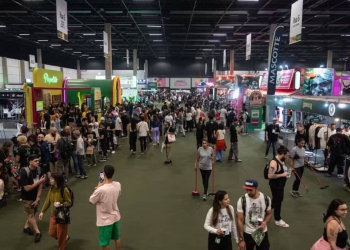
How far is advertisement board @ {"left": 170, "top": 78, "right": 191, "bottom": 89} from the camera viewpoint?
45156 mm

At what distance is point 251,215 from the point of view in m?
3.57

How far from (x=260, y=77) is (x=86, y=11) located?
13.5 m

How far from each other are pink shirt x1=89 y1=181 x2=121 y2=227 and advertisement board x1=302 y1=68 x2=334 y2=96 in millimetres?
14862

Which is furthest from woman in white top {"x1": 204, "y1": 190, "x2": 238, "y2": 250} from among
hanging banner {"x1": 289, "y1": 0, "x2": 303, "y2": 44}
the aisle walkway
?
hanging banner {"x1": 289, "y1": 0, "x2": 303, "y2": 44}

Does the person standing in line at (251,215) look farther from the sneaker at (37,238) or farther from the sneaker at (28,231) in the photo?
the sneaker at (28,231)

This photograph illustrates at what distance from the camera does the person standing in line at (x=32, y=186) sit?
186 inches

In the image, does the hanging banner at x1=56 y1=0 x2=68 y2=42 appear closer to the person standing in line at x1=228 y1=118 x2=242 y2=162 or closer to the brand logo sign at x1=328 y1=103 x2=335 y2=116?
the person standing in line at x1=228 y1=118 x2=242 y2=162

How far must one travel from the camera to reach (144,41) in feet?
92.5

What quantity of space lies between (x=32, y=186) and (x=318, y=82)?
54.5 ft

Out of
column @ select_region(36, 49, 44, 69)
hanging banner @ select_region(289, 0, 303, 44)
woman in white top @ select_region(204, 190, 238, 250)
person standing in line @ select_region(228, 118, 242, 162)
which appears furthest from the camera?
→ column @ select_region(36, 49, 44, 69)

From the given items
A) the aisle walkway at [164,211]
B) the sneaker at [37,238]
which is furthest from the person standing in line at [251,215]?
the sneaker at [37,238]

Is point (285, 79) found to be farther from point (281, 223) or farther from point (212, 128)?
point (281, 223)

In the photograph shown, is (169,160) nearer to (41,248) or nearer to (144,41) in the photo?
(41,248)

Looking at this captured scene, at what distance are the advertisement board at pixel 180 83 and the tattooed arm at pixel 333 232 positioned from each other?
42.6 m
